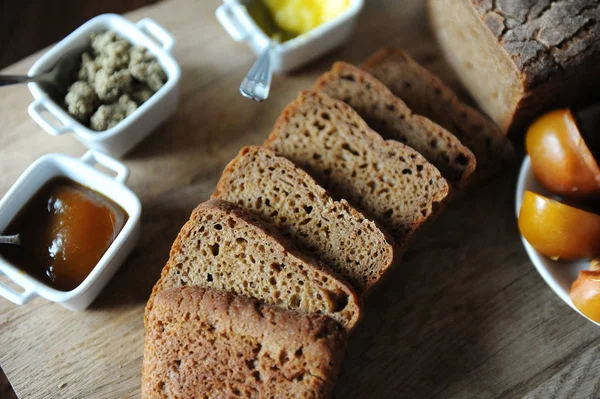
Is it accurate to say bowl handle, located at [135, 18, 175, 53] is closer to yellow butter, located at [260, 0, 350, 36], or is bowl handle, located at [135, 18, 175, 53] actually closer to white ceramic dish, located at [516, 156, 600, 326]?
yellow butter, located at [260, 0, 350, 36]

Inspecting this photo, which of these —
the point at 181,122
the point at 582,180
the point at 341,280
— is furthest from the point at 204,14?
the point at 582,180

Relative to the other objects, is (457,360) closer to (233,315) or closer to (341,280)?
(341,280)

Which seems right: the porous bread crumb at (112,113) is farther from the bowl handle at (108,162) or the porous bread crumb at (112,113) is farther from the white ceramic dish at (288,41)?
the white ceramic dish at (288,41)

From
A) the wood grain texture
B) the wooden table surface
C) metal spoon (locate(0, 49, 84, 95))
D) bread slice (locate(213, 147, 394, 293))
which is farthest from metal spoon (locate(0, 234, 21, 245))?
the wood grain texture

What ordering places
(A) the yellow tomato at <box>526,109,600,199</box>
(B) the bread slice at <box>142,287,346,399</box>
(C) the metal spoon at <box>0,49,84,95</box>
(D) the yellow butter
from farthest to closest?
(D) the yellow butter, (C) the metal spoon at <box>0,49,84,95</box>, (A) the yellow tomato at <box>526,109,600,199</box>, (B) the bread slice at <box>142,287,346,399</box>

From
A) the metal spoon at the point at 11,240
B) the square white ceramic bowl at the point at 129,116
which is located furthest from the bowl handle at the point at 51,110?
the metal spoon at the point at 11,240

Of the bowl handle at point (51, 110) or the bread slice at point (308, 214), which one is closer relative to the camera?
the bread slice at point (308, 214)

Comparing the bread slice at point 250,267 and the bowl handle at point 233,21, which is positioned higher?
the bowl handle at point 233,21
